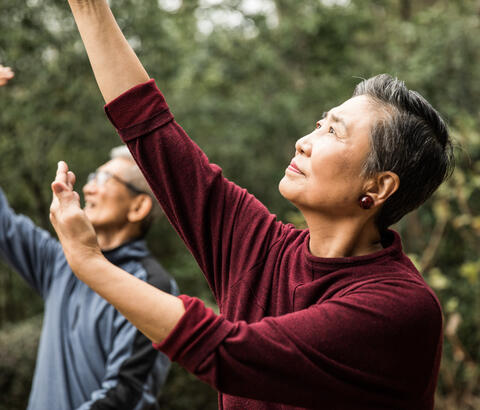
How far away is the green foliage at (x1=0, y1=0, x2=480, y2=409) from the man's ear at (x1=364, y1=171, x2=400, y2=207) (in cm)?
350

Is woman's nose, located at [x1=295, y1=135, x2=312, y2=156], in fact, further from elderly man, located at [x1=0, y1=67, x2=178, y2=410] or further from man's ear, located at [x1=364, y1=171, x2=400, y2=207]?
elderly man, located at [x1=0, y1=67, x2=178, y2=410]

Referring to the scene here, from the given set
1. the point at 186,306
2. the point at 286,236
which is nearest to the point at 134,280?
the point at 186,306

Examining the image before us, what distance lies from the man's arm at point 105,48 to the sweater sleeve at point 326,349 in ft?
1.97

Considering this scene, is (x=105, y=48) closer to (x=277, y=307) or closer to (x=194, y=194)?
(x=194, y=194)

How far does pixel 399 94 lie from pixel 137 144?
0.67m

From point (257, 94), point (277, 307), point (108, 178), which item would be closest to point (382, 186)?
point (277, 307)

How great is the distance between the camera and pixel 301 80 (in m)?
8.03

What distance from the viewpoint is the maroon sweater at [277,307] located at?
1.04 metres

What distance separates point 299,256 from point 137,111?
0.56 meters

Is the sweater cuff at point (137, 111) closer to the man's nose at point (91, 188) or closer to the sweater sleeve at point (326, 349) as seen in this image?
the sweater sleeve at point (326, 349)

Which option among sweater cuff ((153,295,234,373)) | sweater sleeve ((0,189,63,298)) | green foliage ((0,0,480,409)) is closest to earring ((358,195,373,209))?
sweater cuff ((153,295,234,373))

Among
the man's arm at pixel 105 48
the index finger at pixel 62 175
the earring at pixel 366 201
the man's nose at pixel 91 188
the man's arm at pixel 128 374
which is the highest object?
the man's arm at pixel 105 48

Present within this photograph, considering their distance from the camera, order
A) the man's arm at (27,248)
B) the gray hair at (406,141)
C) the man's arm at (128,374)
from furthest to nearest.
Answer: the man's arm at (27,248) → the man's arm at (128,374) → the gray hair at (406,141)

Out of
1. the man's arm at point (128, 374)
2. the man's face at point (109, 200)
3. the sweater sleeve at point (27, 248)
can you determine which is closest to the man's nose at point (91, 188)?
the man's face at point (109, 200)
